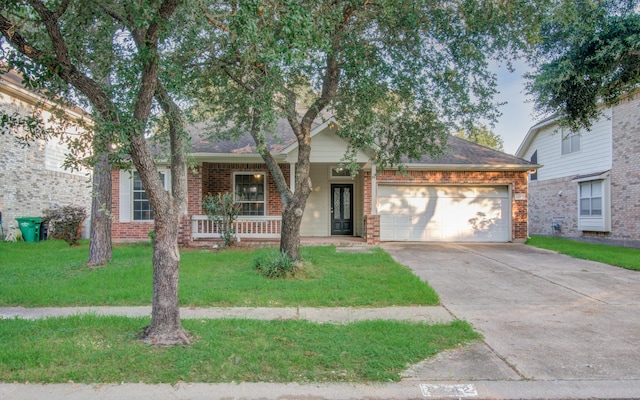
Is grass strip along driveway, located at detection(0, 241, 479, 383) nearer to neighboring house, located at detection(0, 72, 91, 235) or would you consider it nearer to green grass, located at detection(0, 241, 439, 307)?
green grass, located at detection(0, 241, 439, 307)

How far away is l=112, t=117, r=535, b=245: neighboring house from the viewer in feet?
48.2

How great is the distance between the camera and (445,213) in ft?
51.5

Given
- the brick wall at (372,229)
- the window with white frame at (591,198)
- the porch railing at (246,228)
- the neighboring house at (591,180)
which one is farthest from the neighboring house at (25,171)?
the window with white frame at (591,198)

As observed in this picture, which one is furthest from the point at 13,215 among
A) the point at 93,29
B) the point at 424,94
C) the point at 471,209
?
the point at 471,209

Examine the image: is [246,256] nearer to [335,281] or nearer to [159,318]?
[335,281]

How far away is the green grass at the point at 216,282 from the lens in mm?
6746

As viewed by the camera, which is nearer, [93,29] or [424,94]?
[93,29]

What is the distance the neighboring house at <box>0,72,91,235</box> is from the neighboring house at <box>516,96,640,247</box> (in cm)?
1823

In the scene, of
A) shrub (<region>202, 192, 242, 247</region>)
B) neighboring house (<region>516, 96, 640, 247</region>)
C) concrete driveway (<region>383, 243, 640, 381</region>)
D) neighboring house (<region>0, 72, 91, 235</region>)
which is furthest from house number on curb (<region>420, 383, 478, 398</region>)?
neighboring house (<region>0, 72, 91, 235</region>)

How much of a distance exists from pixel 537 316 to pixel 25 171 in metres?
16.8

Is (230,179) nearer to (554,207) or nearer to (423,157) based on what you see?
(423,157)

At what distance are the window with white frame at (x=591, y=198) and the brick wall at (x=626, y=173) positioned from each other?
2.11 ft

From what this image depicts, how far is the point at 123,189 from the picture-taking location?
1473cm

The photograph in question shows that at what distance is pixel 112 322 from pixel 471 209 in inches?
532
